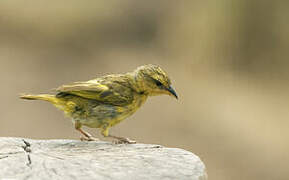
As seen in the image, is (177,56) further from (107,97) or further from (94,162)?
(94,162)

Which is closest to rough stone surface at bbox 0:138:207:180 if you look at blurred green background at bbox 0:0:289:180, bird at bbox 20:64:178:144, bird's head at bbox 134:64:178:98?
bird at bbox 20:64:178:144

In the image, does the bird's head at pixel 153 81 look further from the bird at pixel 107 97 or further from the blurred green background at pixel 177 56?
the blurred green background at pixel 177 56

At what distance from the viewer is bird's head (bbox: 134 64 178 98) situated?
4.95 meters

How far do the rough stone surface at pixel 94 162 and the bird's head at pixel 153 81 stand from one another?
590 millimetres

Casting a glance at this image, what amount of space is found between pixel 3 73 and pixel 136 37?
240cm

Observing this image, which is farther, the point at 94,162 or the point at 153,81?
the point at 153,81

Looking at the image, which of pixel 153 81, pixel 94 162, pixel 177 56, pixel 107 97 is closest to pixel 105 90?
pixel 107 97

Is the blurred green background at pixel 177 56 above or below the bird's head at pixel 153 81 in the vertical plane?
above

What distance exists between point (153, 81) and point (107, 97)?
38 centimetres

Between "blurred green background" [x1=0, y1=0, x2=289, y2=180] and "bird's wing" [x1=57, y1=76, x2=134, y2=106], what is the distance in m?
4.02

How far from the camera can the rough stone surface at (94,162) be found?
3.79 m

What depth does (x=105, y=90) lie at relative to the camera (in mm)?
4977

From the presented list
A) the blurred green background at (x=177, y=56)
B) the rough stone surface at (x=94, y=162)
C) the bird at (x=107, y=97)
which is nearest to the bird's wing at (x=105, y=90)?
the bird at (x=107, y=97)

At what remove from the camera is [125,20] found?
1087 cm
